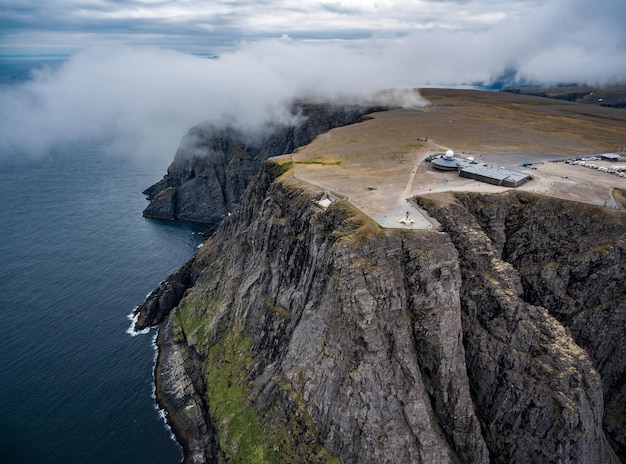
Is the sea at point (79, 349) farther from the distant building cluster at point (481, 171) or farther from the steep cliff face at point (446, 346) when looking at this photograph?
the distant building cluster at point (481, 171)

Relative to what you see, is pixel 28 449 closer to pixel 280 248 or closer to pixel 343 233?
pixel 280 248

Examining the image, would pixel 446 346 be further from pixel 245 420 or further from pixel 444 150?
pixel 444 150

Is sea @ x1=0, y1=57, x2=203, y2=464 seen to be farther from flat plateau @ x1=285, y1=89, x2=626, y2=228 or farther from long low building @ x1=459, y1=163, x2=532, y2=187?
long low building @ x1=459, y1=163, x2=532, y2=187

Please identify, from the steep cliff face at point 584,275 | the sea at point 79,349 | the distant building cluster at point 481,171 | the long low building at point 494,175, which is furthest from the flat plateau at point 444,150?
the sea at point 79,349

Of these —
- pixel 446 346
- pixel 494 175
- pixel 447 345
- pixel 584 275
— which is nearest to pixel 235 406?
pixel 446 346

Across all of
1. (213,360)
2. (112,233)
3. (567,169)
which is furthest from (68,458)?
(567,169)

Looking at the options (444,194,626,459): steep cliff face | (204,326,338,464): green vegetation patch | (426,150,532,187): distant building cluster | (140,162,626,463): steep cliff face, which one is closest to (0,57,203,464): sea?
(204,326,338,464): green vegetation patch

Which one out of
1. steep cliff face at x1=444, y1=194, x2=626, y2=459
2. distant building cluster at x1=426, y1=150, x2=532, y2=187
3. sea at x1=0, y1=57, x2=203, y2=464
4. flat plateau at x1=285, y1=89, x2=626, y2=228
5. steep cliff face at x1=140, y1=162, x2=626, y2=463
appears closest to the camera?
steep cliff face at x1=140, y1=162, x2=626, y2=463
